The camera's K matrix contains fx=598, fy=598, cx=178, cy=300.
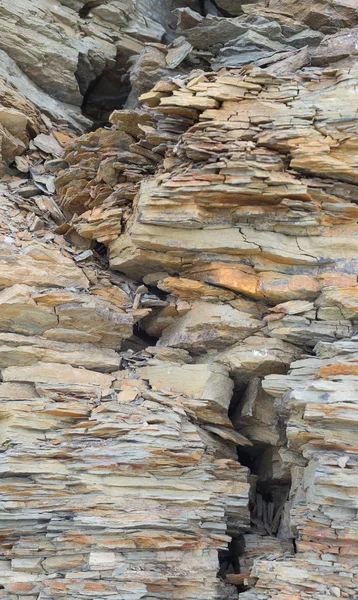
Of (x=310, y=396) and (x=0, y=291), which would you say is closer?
(x=310, y=396)

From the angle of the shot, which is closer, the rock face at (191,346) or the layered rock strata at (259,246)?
the rock face at (191,346)

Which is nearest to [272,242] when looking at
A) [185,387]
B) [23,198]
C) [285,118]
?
[285,118]

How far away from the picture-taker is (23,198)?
48.0 ft

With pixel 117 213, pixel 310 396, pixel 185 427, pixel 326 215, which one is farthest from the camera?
pixel 117 213

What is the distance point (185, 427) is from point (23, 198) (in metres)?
7.09

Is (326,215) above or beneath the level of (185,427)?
above

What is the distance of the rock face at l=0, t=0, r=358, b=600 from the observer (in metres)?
10.2

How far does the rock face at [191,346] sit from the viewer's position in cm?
1020

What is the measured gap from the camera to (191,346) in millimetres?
12508

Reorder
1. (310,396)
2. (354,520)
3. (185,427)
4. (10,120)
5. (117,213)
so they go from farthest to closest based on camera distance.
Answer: (10,120) → (117,213) → (185,427) → (310,396) → (354,520)

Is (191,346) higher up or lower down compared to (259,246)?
lower down

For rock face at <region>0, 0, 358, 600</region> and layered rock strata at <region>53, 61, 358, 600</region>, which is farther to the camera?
layered rock strata at <region>53, 61, 358, 600</region>

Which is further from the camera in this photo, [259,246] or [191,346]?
[191,346]

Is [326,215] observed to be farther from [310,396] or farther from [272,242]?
[310,396]
